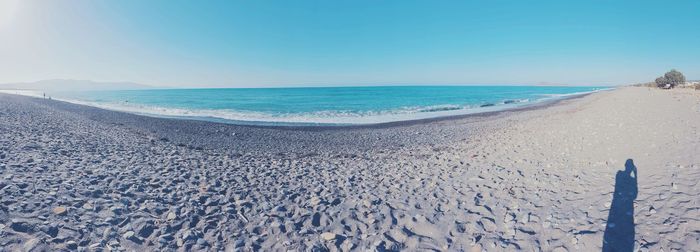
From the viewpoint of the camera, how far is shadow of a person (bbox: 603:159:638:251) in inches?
181

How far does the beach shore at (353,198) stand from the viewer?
15.8ft

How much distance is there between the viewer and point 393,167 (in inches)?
387

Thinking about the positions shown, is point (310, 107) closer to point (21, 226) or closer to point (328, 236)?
point (328, 236)

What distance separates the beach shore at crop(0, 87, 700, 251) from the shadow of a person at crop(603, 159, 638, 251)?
Answer: 28mm

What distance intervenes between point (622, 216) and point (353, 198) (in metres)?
5.07

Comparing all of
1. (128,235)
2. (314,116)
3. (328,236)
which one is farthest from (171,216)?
(314,116)

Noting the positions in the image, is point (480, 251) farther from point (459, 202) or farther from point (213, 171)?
point (213, 171)

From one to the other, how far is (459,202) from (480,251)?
1.92m

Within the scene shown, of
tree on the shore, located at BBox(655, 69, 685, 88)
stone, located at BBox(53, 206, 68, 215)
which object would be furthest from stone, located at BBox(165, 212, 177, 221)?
tree on the shore, located at BBox(655, 69, 685, 88)

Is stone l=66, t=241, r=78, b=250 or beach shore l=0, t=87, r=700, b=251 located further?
beach shore l=0, t=87, r=700, b=251

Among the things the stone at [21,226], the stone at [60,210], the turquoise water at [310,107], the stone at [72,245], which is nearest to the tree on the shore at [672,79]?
the turquoise water at [310,107]

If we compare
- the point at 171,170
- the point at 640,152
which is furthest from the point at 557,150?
the point at 171,170

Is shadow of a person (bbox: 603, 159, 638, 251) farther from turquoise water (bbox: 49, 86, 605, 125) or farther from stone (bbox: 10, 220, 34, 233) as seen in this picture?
turquoise water (bbox: 49, 86, 605, 125)

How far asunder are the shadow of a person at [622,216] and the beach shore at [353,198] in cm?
3
